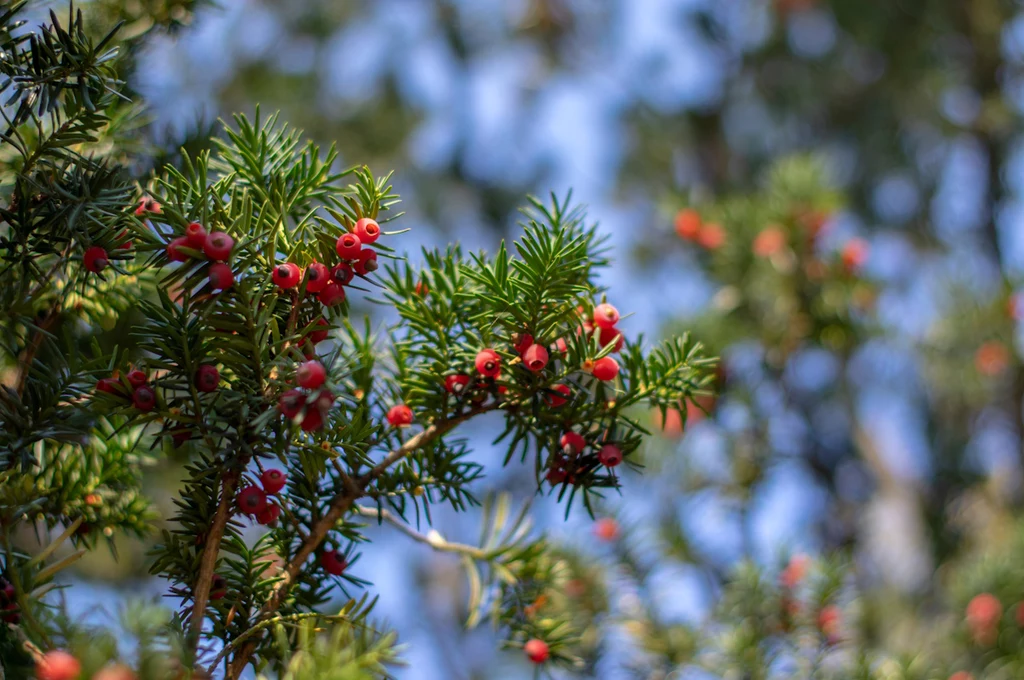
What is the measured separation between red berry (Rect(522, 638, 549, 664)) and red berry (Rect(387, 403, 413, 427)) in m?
0.30

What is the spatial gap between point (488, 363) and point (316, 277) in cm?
18

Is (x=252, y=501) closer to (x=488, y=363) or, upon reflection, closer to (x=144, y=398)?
(x=144, y=398)

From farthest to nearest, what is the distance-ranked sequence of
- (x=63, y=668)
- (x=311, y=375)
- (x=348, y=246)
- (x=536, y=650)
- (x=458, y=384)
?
(x=536, y=650)
(x=458, y=384)
(x=348, y=246)
(x=311, y=375)
(x=63, y=668)

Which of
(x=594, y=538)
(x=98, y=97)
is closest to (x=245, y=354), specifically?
(x=98, y=97)

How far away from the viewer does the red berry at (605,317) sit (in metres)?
0.86

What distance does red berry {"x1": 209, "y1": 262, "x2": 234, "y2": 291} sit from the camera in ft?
2.26

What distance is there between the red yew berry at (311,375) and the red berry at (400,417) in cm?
22

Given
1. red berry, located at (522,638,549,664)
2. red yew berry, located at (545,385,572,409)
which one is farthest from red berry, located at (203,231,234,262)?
red berry, located at (522,638,549,664)

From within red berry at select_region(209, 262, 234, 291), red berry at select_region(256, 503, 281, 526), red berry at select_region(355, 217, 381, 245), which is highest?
red berry at select_region(355, 217, 381, 245)

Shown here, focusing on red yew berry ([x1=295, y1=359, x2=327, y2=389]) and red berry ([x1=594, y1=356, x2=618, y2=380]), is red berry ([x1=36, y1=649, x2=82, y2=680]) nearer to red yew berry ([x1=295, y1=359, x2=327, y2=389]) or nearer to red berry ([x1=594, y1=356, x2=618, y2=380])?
Result: red yew berry ([x1=295, y1=359, x2=327, y2=389])

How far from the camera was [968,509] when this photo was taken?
2.38 metres

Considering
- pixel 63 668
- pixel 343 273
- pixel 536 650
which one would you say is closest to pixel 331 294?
pixel 343 273

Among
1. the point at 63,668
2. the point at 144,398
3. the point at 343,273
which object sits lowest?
the point at 63,668

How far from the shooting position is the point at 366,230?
0.76 metres
